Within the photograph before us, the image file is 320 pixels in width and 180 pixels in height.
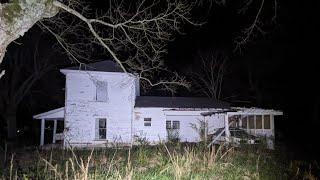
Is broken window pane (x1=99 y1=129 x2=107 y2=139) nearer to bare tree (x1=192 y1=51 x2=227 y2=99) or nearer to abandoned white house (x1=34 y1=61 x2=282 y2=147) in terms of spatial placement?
abandoned white house (x1=34 y1=61 x2=282 y2=147)

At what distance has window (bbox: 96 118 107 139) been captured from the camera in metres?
27.4

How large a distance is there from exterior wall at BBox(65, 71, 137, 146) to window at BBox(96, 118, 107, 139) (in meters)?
0.23

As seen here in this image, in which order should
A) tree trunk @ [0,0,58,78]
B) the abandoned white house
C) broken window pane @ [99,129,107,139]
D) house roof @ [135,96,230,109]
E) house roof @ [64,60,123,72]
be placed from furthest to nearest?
house roof @ [135,96,230,109], broken window pane @ [99,129,107,139], house roof @ [64,60,123,72], the abandoned white house, tree trunk @ [0,0,58,78]

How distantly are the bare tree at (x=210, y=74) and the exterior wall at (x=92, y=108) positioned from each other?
740 inches

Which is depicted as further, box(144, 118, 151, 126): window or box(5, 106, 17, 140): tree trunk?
box(5, 106, 17, 140): tree trunk

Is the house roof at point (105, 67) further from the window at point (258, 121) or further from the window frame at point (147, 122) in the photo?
the window at point (258, 121)

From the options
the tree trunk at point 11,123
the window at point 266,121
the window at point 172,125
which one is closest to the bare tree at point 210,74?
the window at point 172,125

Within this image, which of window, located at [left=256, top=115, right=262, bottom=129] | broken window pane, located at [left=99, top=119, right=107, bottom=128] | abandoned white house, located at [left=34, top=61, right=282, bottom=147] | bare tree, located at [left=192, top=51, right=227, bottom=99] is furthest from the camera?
bare tree, located at [left=192, top=51, right=227, bottom=99]

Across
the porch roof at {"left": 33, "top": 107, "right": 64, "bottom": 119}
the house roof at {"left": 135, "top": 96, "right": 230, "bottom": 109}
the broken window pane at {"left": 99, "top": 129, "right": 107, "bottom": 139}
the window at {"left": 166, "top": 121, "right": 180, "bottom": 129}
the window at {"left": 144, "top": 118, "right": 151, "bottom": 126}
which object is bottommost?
the broken window pane at {"left": 99, "top": 129, "right": 107, "bottom": 139}

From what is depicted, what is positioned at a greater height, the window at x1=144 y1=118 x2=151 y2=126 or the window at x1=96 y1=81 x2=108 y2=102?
the window at x1=96 y1=81 x2=108 y2=102

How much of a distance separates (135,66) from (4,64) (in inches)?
A: 1320

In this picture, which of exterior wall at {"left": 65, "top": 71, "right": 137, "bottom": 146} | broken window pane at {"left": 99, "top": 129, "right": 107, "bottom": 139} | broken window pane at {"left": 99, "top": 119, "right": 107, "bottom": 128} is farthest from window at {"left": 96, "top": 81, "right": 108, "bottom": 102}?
broken window pane at {"left": 99, "top": 129, "right": 107, "bottom": 139}

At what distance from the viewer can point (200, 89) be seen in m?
46.2

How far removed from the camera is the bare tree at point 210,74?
44844 millimetres
